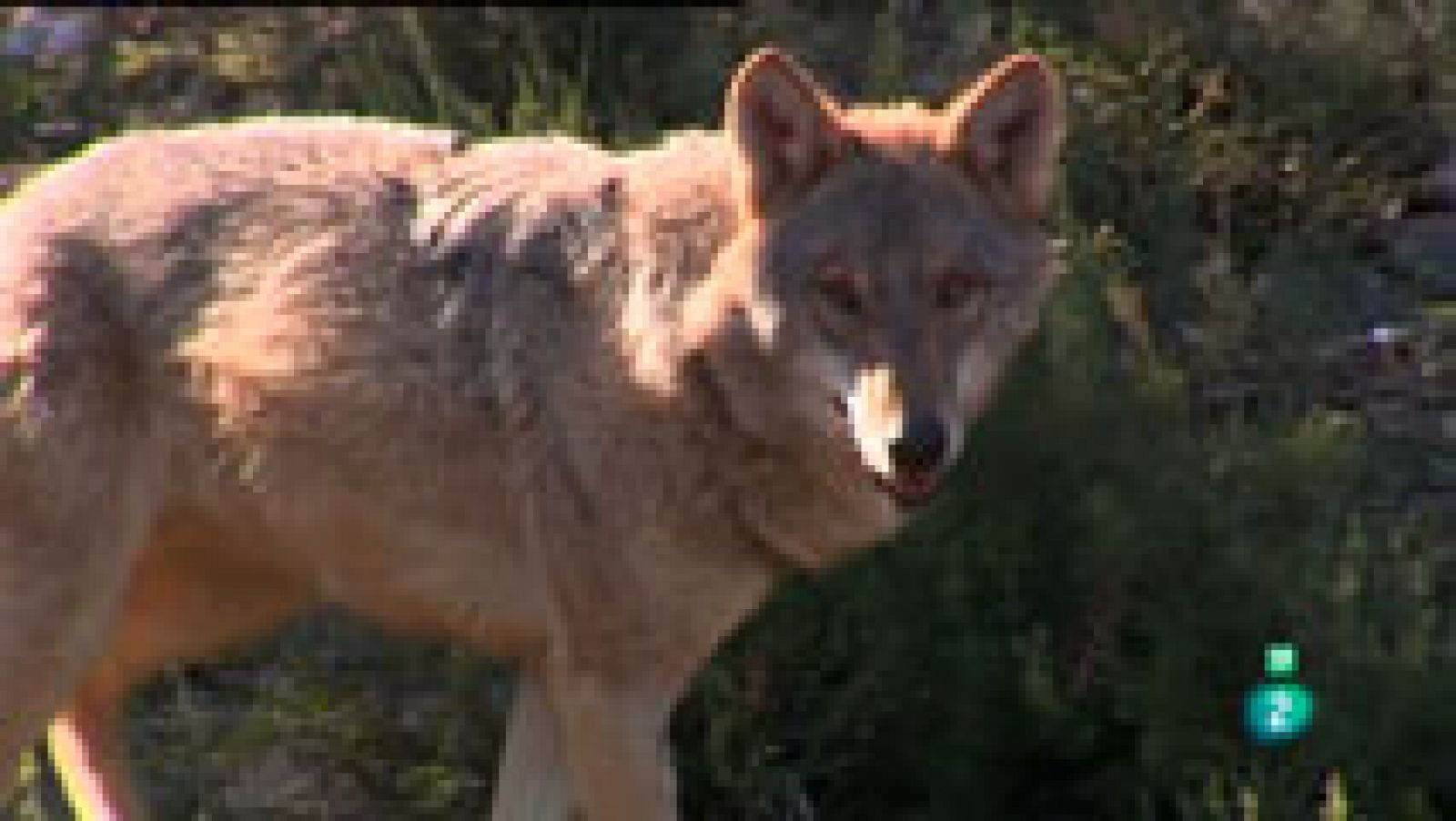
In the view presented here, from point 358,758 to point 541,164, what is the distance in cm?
160

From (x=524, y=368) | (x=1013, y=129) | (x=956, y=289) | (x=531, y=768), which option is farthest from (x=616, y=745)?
(x=1013, y=129)

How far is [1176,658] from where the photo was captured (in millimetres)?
6562

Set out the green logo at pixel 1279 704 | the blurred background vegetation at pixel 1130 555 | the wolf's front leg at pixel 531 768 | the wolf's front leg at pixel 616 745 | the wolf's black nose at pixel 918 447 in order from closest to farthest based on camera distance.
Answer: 1. the wolf's black nose at pixel 918 447
2. the wolf's front leg at pixel 616 745
3. the wolf's front leg at pixel 531 768
4. the green logo at pixel 1279 704
5. the blurred background vegetation at pixel 1130 555

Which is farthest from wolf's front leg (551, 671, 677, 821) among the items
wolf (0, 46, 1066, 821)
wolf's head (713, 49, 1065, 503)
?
wolf's head (713, 49, 1065, 503)

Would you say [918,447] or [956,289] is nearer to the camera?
[918,447]

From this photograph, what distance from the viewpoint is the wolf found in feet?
18.0

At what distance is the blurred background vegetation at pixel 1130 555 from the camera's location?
21.4ft

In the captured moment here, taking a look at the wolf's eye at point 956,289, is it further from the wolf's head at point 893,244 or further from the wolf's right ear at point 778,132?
the wolf's right ear at point 778,132

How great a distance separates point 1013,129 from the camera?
5617 mm

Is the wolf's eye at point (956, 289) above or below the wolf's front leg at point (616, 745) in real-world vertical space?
above

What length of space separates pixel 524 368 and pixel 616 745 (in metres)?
0.71

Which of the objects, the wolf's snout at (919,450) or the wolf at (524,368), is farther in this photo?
the wolf at (524,368)

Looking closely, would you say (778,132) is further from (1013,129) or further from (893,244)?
(1013,129)

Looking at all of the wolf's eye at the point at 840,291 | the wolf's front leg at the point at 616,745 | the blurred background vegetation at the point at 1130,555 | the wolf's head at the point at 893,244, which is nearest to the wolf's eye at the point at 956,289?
the wolf's head at the point at 893,244
